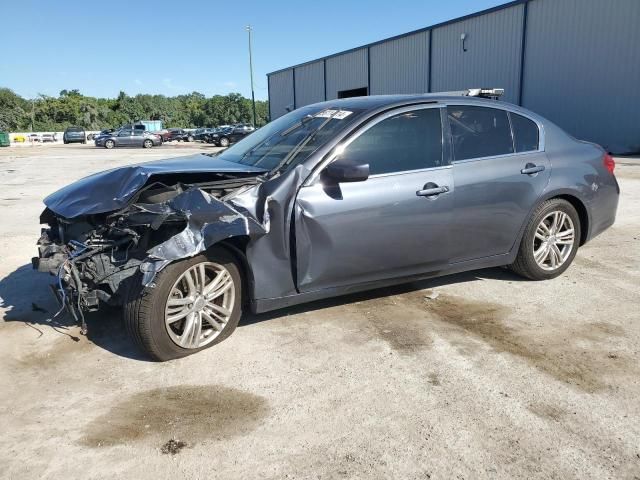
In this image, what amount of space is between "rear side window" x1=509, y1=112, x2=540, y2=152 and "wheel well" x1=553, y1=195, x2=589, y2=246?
22.7 inches

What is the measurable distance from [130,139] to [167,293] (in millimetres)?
37877

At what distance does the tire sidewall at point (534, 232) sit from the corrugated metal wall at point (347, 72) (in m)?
30.9

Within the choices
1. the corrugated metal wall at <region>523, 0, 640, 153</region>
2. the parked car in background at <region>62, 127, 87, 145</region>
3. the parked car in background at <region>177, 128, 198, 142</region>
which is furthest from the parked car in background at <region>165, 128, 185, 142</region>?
the corrugated metal wall at <region>523, 0, 640, 153</region>

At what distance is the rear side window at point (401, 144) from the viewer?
12.8ft

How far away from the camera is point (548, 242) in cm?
486

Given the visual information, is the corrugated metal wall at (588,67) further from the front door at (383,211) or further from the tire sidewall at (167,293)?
the tire sidewall at (167,293)

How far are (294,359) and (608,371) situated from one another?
77.0 inches

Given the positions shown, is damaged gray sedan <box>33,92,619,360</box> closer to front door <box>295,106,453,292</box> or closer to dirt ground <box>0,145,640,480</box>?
front door <box>295,106,453,292</box>

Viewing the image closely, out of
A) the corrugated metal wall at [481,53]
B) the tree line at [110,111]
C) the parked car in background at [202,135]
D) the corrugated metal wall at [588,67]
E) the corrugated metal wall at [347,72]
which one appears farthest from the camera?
the tree line at [110,111]

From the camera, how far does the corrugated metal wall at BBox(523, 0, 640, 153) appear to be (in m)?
19.7

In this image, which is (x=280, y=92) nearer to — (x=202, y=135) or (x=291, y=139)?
(x=202, y=135)

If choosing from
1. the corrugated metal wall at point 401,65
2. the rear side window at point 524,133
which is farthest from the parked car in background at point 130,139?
the rear side window at point 524,133

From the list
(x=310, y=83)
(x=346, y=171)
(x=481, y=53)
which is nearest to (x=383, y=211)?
(x=346, y=171)

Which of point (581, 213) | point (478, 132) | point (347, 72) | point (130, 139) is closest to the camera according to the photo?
point (478, 132)
